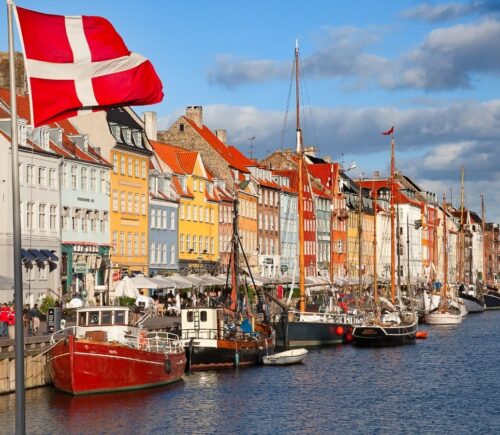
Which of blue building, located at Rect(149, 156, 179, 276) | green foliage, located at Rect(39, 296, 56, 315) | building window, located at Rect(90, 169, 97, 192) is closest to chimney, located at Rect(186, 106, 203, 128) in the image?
blue building, located at Rect(149, 156, 179, 276)

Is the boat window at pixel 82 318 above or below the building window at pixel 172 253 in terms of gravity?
below

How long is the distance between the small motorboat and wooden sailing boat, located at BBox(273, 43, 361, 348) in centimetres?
660

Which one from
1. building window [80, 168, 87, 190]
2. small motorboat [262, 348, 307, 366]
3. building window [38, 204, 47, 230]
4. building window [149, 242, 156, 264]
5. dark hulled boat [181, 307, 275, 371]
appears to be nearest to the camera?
dark hulled boat [181, 307, 275, 371]

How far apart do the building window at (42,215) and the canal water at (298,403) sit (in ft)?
74.0

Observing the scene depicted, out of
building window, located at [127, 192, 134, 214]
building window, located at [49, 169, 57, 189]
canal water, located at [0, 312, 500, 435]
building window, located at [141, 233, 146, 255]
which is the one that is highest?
building window, located at [49, 169, 57, 189]

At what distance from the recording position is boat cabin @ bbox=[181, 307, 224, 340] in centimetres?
5541

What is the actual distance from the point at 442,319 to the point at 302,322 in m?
39.0

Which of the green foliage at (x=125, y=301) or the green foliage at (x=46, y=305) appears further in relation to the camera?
the green foliage at (x=125, y=301)

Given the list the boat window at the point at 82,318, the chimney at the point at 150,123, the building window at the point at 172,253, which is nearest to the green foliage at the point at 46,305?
the boat window at the point at 82,318

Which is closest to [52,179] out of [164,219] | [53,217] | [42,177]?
[42,177]

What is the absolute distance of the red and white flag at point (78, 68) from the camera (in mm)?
17047

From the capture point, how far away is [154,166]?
9962cm

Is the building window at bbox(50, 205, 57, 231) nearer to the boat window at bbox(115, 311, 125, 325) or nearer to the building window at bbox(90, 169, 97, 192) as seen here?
the building window at bbox(90, 169, 97, 192)

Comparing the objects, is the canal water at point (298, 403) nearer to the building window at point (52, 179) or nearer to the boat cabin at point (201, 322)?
the boat cabin at point (201, 322)
